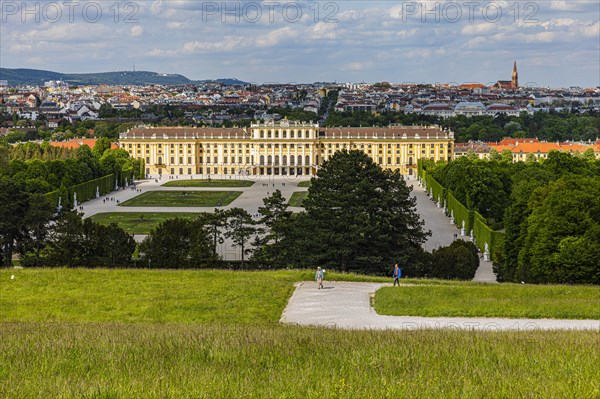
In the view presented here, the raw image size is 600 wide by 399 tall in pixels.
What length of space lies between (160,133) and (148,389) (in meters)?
94.4

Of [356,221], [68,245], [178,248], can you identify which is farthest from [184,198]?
[356,221]

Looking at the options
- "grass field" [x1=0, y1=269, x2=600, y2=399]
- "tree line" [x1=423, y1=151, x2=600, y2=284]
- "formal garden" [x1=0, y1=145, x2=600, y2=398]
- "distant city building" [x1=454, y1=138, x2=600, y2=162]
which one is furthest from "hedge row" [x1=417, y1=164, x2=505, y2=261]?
"distant city building" [x1=454, y1=138, x2=600, y2=162]

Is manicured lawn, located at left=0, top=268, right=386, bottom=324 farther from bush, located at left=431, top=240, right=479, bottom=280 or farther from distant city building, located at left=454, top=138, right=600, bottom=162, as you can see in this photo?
distant city building, located at left=454, top=138, right=600, bottom=162

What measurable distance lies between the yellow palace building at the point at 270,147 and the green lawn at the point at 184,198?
992 inches

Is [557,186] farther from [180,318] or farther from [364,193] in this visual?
[180,318]

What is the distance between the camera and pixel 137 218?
54.1 metres

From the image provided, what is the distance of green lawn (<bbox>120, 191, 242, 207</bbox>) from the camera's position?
211 feet

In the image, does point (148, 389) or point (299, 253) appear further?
point (299, 253)

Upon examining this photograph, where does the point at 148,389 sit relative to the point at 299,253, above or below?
above

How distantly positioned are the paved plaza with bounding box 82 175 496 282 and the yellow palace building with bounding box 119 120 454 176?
15.1 ft

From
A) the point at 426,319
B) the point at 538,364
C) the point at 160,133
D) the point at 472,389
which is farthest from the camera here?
the point at 160,133

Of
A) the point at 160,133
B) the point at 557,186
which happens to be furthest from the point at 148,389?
the point at 160,133

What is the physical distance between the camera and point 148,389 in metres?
7.55

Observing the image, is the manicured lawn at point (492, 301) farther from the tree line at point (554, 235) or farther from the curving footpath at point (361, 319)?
the tree line at point (554, 235)
